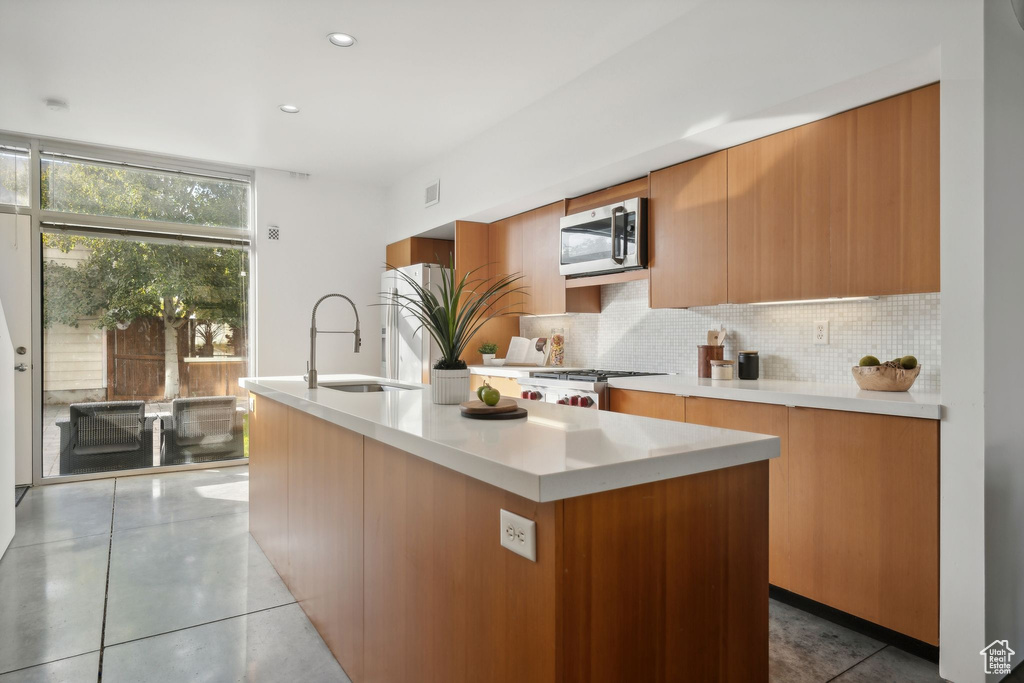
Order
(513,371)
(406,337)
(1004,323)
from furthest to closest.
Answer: (406,337) < (513,371) < (1004,323)

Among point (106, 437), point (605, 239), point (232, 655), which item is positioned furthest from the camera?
point (106, 437)

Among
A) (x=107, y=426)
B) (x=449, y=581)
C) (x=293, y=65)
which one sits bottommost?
(x=107, y=426)

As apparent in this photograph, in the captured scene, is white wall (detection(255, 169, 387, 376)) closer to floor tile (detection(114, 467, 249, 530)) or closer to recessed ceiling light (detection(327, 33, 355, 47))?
floor tile (detection(114, 467, 249, 530))

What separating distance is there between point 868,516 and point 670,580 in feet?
4.42

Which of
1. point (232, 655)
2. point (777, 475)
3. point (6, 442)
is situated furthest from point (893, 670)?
point (6, 442)

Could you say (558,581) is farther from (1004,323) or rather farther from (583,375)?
(583,375)

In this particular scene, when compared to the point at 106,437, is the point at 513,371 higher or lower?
higher

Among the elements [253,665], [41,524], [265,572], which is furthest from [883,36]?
[41,524]

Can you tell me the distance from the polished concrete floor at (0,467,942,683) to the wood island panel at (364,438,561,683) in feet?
1.92

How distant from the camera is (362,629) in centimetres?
187

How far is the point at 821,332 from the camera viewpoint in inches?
Answer: 114

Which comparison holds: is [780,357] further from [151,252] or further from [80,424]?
[80,424]

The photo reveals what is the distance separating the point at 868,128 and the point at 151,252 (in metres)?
5.23

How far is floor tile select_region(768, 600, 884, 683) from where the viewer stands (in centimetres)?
199
